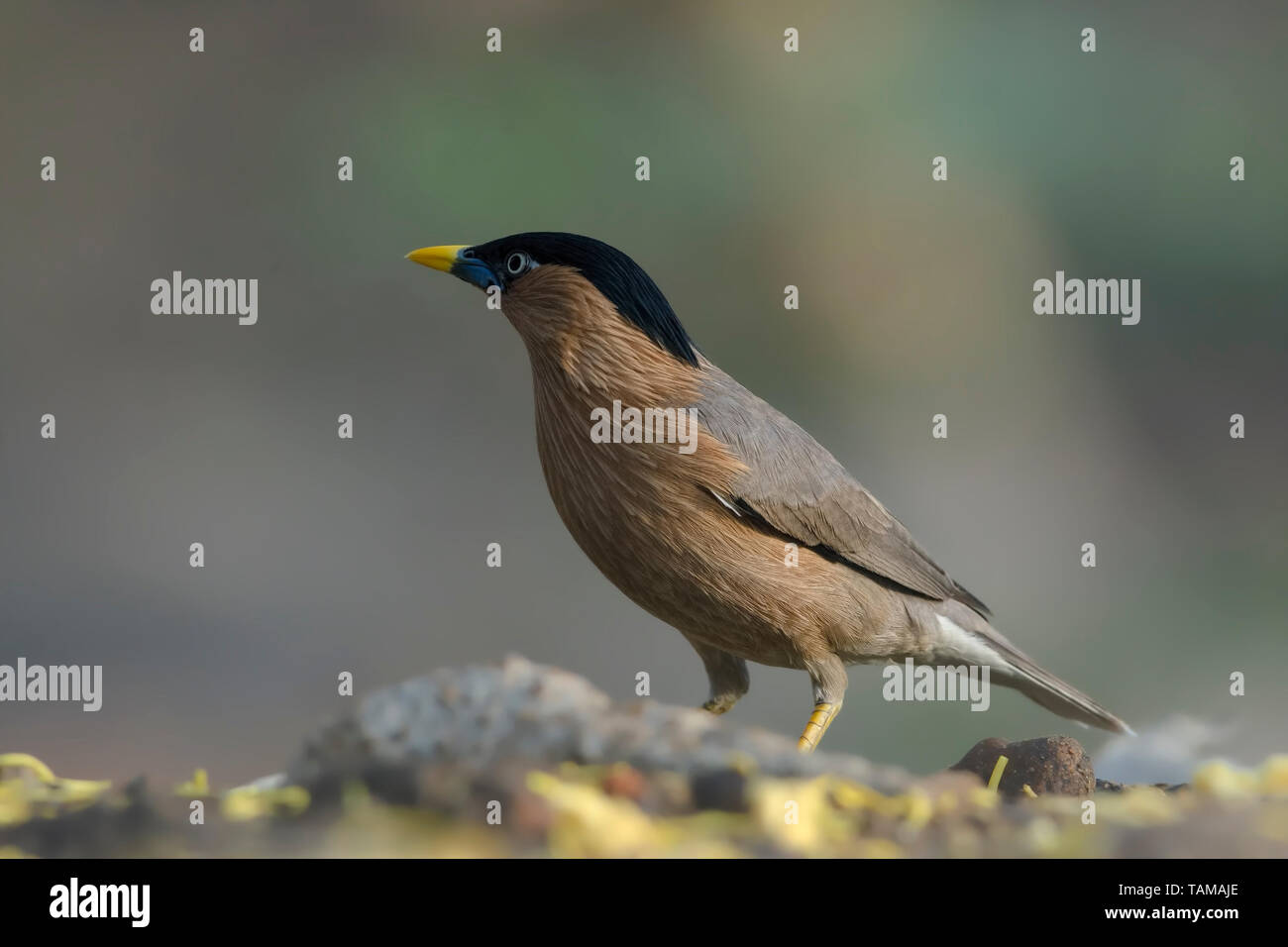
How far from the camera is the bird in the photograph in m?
2.96

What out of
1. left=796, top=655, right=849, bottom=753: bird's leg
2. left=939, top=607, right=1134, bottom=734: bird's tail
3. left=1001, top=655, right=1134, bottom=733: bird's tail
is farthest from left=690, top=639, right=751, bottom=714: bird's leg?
left=1001, top=655, right=1134, bottom=733: bird's tail

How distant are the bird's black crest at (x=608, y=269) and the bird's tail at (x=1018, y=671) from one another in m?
1.22

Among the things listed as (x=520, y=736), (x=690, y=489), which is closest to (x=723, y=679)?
(x=690, y=489)

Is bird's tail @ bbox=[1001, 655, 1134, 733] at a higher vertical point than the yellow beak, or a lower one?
lower

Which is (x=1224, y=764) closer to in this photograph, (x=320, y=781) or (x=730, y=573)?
(x=730, y=573)

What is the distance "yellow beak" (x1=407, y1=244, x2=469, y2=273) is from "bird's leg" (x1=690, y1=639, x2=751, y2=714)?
49.9 inches

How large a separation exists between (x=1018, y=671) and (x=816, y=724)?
2.78ft

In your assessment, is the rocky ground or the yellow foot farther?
the yellow foot

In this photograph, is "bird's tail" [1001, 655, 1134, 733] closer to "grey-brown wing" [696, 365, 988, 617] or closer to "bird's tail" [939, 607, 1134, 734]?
"bird's tail" [939, 607, 1134, 734]

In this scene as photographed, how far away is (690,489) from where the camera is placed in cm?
297

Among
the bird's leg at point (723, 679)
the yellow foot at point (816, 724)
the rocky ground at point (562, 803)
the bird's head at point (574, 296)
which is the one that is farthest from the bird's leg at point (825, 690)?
the bird's head at point (574, 296)

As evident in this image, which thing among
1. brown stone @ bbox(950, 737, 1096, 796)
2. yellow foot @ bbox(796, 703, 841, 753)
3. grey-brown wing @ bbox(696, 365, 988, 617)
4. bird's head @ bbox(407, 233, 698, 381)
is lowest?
brown stone @ bbox(950, 737, 1096, 796)

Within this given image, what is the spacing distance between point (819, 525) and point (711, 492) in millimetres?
400

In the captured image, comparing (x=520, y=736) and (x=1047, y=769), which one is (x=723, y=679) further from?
(x=520, y=736)
